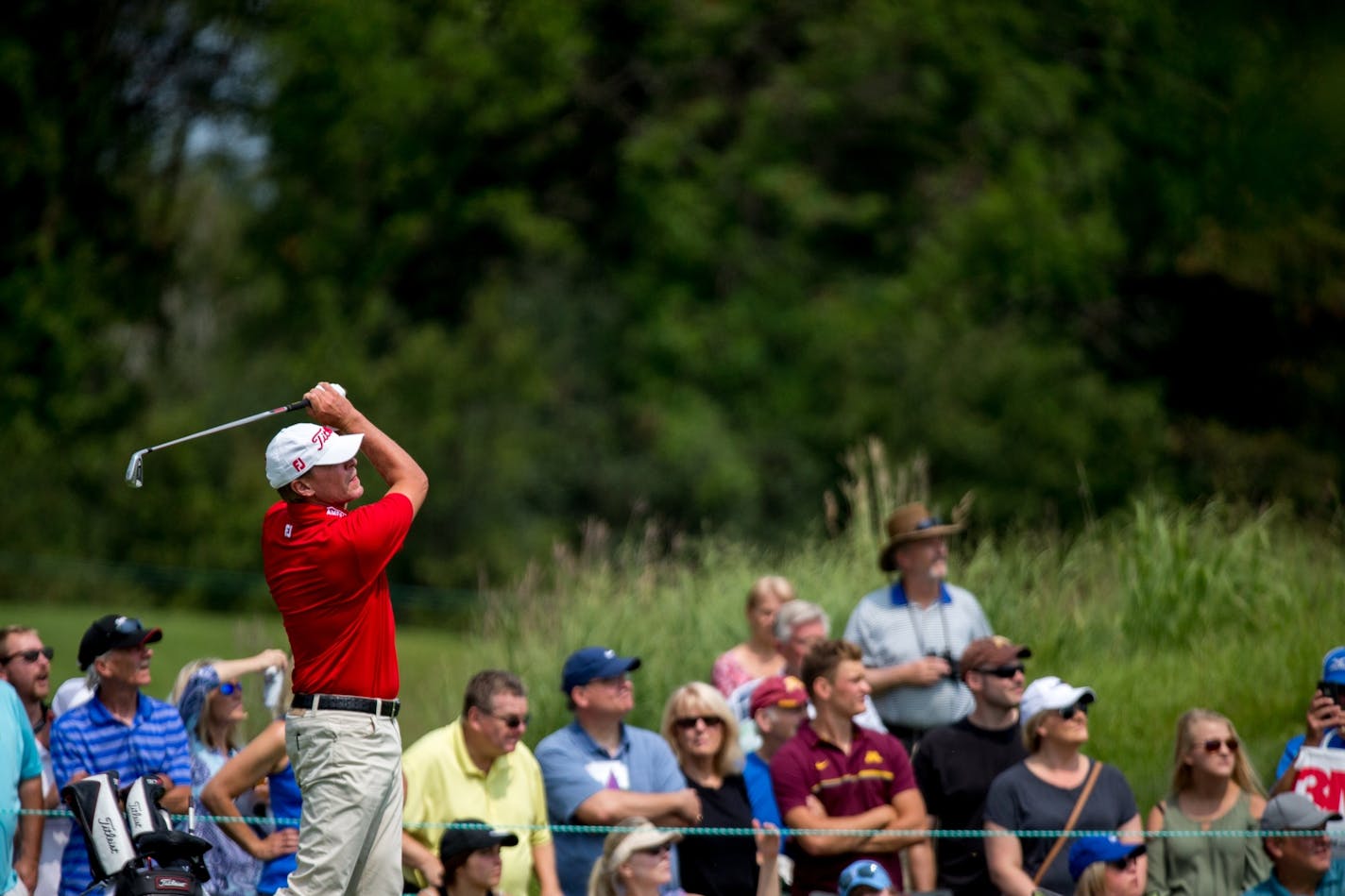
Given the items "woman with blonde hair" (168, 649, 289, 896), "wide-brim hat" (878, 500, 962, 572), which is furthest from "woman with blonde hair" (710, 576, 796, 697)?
"woman with blonde hair" (168, 649, 289, 896)

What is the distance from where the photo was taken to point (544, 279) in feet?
99.9

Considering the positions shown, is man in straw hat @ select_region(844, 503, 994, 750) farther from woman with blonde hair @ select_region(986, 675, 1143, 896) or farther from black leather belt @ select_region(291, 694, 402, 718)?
black leather belt @ select_region(291, 694, 402, 718)

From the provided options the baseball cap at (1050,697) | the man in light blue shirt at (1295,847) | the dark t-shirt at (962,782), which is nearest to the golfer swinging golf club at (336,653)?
the dark t-shirt at (962,782)

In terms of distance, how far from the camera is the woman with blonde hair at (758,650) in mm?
8680

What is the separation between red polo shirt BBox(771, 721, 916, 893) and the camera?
23.2ft

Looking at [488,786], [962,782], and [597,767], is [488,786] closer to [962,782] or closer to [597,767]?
[597,767]

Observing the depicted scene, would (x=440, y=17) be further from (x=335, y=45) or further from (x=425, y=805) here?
(x=425, y=805)

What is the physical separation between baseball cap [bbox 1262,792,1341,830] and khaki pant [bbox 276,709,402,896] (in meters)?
3.34

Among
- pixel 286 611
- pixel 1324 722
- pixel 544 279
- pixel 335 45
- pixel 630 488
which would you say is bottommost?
pixel 1324 722

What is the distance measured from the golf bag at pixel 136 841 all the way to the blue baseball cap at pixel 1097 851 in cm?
309

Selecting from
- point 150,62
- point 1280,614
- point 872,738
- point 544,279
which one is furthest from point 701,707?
point 150,62

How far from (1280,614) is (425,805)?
571 cm

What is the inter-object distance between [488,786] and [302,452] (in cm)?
221

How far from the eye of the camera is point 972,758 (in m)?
7.44
